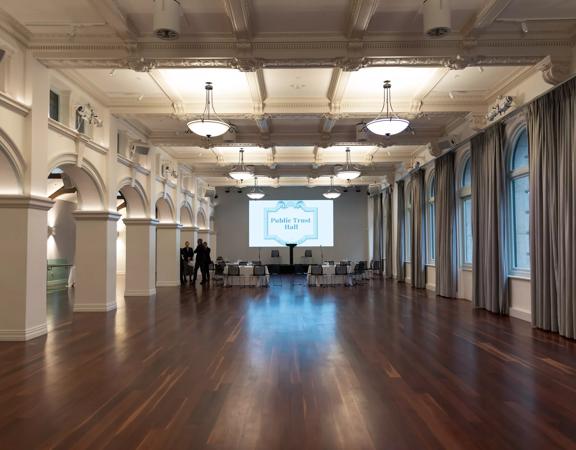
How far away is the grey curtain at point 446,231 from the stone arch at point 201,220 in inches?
411

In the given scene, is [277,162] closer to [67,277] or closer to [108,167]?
[108,167]

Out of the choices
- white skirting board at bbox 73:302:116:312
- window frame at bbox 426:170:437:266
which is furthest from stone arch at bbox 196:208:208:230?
white skirting board at bbox 73:302:116:312

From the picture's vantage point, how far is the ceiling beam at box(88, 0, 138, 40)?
5.40 metres

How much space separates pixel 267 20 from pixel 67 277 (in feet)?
40.1

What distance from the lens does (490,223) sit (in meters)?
8.72

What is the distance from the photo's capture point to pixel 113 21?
18.9 ft

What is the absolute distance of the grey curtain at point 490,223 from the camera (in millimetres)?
8508

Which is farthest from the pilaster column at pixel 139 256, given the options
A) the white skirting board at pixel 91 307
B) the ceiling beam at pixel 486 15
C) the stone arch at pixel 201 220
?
the ceiling beam at pixel 486 15

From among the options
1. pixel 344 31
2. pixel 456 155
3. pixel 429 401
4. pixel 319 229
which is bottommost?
pixel 429 401

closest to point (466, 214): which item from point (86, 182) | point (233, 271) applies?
point (233, 271)

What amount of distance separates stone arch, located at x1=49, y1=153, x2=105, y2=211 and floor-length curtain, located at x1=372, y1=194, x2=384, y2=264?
13.3 m

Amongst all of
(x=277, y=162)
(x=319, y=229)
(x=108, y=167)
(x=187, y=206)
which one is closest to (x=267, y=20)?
(x=108, y=167)

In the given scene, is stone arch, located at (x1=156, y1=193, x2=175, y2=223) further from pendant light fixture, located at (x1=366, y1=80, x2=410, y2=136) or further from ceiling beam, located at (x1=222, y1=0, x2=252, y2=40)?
ceiling beam, located at (x1=222, y1=0, x2=252, y2=40)

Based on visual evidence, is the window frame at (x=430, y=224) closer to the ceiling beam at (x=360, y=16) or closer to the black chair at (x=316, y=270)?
the black chair at (x=316, y=270)
